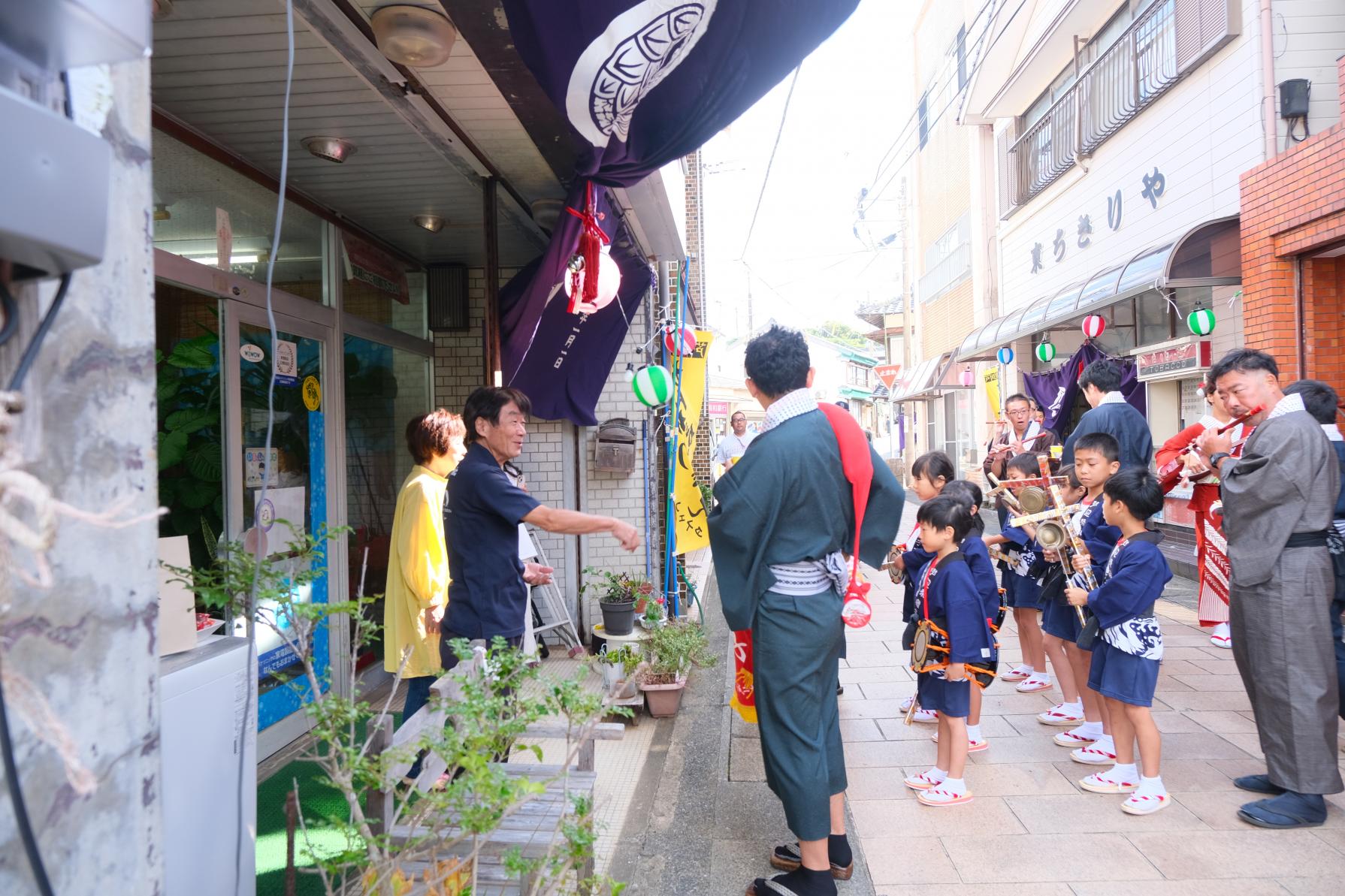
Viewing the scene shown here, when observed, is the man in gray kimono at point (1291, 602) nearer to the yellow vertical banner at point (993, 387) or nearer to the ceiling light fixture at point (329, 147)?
the ceiling light fixture at point (329, 147)

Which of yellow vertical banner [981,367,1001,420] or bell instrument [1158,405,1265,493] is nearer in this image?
bell instrument [1158,405,1265,493]

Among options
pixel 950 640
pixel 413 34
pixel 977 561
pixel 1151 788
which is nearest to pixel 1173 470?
pixel 977 561

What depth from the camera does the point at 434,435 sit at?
4.11 metres

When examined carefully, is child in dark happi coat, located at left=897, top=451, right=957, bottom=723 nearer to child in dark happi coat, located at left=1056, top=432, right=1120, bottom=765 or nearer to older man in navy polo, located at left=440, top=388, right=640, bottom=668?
child in dark happi coat, located at left=1056, top=432, right=1120, bottom=765

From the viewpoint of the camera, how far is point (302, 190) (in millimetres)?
5242

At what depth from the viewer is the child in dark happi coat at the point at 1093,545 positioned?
4312 mm

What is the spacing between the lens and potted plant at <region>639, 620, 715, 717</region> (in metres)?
5.19

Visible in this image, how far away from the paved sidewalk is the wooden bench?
1.41 meters

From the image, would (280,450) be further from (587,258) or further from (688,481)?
(688,481)

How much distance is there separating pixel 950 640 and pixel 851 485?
3.68 feet

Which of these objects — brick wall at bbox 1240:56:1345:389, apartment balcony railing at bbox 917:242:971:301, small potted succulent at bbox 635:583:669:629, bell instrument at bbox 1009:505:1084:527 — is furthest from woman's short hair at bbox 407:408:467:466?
apartment balcony railing at bbox 917:242:971:301

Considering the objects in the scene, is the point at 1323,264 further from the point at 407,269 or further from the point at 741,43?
the point at 407,269

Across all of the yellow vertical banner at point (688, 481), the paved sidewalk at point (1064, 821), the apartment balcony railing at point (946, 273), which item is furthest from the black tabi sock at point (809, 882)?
the apartment balcony railing at point (946, 273)

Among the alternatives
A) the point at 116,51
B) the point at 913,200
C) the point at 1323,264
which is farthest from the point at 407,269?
the point at 913,200
